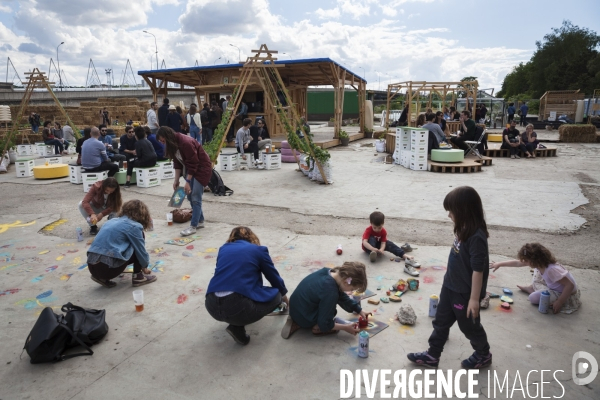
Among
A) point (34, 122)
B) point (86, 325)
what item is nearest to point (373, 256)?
point (86, 325)

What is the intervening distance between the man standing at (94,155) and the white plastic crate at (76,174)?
1.20 metres

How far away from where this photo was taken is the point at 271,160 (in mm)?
12898

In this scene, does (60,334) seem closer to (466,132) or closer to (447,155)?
(447,155)

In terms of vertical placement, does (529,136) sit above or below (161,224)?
above

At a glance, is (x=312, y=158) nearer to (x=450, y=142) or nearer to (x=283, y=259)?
(x=283, y=259)

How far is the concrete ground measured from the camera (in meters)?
3.15

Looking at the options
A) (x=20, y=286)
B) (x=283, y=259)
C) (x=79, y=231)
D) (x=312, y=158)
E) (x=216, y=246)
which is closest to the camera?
(x=20, y=286)

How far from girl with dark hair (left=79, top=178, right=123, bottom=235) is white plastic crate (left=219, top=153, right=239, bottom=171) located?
20.0 feet

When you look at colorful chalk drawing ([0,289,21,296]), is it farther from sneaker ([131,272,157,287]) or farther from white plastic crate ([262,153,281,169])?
white plastic crate ([262,153,281,169])

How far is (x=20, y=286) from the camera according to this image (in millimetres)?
4805

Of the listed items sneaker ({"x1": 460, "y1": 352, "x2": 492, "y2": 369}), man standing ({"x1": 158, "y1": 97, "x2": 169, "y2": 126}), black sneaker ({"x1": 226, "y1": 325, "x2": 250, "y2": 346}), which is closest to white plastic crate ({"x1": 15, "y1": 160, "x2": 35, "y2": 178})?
man standing ({"x1": 158, "y1": 97, "x2": 169, "y2": 126})

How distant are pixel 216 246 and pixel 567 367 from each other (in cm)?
448

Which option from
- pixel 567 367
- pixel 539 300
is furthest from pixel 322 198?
pixel 567 367

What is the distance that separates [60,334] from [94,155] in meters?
7.43
